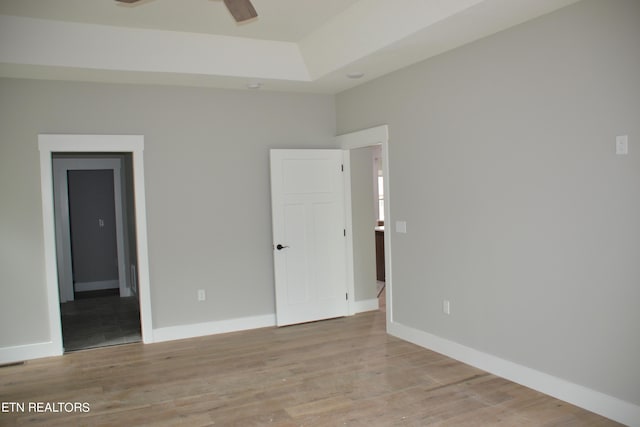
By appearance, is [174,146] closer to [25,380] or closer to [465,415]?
[25,380]

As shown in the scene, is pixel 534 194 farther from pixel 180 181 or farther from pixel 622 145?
pixel 180 181

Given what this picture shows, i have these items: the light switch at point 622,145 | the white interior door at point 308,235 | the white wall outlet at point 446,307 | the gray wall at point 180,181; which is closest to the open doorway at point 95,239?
the gray wall at point 180,181

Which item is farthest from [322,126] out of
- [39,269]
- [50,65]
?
[39,269]

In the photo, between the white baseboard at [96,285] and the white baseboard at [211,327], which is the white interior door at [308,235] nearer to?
the white baseboard at [211,327]

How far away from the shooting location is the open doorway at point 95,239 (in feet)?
23.1

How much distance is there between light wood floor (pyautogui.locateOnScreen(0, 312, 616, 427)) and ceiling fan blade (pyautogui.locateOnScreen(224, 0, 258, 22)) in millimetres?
2595

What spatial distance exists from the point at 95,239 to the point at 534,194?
726 cm

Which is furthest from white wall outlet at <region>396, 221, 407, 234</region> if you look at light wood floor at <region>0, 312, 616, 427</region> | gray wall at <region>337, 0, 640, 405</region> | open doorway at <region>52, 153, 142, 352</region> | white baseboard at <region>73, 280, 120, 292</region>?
white baseboard at <region>73, 280, 120, 292</region>

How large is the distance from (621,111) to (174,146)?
4112mm

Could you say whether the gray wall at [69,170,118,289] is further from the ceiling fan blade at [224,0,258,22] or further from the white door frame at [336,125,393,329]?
the ceiling fan blade at [224,0,258,22]

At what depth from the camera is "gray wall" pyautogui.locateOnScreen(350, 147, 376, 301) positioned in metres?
6.21

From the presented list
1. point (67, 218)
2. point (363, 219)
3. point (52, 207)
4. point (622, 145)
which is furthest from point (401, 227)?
point (67, 218)

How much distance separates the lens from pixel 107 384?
414 cm

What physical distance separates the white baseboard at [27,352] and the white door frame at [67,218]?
289 centimetres
